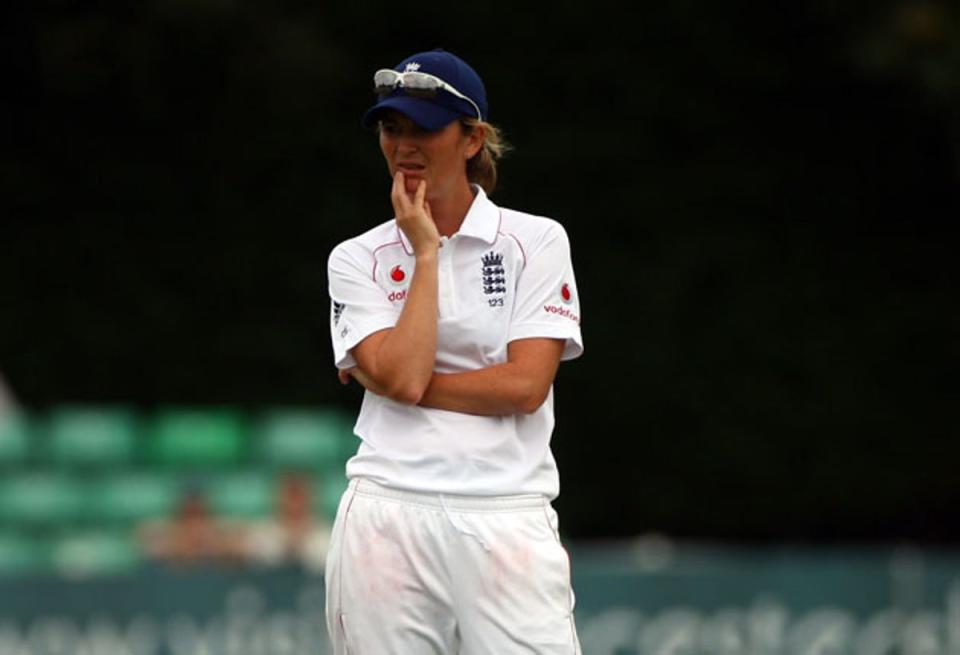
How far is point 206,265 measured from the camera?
49.2ft

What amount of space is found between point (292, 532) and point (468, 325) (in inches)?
244

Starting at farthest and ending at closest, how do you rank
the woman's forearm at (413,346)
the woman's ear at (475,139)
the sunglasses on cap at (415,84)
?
the woman's ear at (475,139) → the sunglasses on cap at (415,84) → the woman's forearm at (413,346)

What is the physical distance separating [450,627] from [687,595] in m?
5.24

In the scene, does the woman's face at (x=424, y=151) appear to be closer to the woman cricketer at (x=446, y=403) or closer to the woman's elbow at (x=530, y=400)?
the woman cricketer at (x=446, y=403)

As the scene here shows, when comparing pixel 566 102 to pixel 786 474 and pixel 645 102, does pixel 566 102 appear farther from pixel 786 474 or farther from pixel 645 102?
pixel 786 474

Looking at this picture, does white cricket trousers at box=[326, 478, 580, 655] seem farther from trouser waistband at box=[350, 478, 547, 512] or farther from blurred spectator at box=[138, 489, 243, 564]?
blurred spectator at box=[138, 489, 243, 564]

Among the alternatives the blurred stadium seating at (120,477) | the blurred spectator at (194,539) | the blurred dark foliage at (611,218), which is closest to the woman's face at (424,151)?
the blurred spectator at (194,539)

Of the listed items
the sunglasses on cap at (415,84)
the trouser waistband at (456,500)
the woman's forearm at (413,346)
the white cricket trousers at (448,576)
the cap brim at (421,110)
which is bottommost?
the white cricket trousers at (448,576)

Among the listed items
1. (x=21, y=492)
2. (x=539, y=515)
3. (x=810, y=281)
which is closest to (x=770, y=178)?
(x=810, y=281)

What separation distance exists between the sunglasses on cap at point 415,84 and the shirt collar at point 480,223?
0.24 metres

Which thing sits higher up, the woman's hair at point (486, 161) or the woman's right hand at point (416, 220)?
the woman's hair at point (486, 161)

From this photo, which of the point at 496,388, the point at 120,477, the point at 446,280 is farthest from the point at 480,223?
the point at 120,477

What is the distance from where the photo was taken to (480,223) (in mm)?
4531

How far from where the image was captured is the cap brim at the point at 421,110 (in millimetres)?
4395
